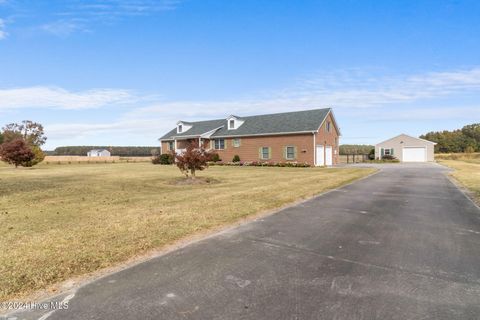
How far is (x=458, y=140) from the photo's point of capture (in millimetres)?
91562

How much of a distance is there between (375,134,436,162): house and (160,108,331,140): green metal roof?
2324 centimetres

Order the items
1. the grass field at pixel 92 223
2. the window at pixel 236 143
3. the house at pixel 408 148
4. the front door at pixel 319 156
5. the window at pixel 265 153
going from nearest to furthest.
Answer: the grass field at pixel 92 223, the front door at pixel 319 156, the window at pixel 265 153, the window at pixel 236 143, the house at pixel 408 148

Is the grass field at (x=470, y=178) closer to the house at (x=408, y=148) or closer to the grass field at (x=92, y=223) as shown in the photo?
the grass field at (x=92, y=223)

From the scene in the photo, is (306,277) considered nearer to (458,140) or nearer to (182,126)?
(182,126)

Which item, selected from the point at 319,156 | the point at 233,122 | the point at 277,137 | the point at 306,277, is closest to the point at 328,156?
the point at 319,156

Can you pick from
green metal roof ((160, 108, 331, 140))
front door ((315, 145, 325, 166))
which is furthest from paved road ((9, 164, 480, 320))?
green metal roof ((160, 108, 331, 140))

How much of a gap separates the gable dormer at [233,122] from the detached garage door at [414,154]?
30.2m

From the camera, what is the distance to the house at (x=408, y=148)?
52719 mm

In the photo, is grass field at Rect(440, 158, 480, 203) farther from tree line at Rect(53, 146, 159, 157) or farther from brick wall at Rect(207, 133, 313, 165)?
tree line at Rect(53, 146, 159, 157)

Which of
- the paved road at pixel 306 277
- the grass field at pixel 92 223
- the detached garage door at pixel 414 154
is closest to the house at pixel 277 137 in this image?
the detached garage door at pixel 414 154

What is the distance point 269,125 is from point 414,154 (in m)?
28.9

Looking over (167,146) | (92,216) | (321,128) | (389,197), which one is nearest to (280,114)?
(321,128)

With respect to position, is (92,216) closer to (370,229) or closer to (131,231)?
(131,231)

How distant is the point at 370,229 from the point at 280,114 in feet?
118
